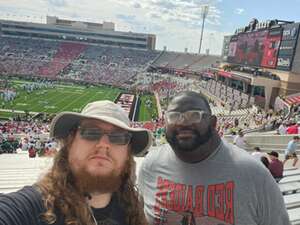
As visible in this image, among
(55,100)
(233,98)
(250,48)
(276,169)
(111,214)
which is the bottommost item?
(55,100)

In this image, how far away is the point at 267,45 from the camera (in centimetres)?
3697

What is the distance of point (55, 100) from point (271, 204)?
41.5 m

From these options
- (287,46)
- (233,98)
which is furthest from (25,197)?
(233,98)

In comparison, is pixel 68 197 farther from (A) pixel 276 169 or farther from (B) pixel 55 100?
(B) pixel 55 100

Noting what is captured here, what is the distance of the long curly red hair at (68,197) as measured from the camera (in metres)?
1.71

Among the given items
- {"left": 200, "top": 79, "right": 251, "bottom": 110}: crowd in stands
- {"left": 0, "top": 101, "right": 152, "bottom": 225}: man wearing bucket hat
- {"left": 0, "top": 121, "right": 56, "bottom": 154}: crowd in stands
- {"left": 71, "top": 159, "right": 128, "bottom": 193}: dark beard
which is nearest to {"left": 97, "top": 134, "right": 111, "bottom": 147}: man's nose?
{"left": 0, "top": 101, "right": 152, "bottom": 225}: man wearing bucket hat

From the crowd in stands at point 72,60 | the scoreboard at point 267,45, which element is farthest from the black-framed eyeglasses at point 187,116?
the crowd in stands at point 72,60

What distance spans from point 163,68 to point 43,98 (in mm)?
39370

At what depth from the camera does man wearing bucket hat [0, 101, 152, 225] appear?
168cm

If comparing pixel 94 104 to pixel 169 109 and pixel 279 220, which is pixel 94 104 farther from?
pixel 279 220

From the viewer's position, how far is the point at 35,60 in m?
76.2

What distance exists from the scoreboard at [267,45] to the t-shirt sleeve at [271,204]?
3232cm

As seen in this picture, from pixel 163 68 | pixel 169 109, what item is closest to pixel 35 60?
pixel 163 68

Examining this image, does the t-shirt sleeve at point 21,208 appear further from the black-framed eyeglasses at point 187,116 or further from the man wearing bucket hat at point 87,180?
the black-framed eyeglasses at point 187,116
